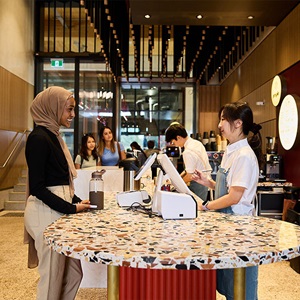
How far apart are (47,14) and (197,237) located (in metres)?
10.7

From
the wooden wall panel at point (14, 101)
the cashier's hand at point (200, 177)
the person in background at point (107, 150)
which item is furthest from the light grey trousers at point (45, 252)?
the wooden wall panel at point (14, 101)

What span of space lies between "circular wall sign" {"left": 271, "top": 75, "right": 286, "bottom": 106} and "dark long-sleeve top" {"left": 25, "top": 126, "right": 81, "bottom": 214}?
4.63 meters

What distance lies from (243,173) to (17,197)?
7590mm

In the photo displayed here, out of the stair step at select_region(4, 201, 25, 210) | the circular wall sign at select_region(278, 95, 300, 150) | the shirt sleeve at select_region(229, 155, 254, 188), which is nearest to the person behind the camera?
the shirt sleeve at select_region(229, 155, 254, 188)

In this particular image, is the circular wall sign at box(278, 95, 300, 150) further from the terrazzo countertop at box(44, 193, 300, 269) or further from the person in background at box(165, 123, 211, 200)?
the terrazzo countertop at box(44, 193, 300, 269)

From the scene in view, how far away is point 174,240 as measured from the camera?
1388 mm

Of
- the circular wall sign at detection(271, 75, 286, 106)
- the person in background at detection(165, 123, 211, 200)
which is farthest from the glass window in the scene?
the person in background at detection(165, 123, 211, 200)

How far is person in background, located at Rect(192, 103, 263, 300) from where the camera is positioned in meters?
1.92

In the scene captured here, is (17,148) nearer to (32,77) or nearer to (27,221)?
(32,77)

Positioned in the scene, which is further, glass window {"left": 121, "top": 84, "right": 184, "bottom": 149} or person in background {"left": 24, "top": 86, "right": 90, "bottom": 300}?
glass window {"left": 121, "top": 84, "right": 184, "bottom": 149}

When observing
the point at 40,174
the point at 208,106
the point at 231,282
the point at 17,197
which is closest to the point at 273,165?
the point at 231,282

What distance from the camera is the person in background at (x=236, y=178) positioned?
1.92m

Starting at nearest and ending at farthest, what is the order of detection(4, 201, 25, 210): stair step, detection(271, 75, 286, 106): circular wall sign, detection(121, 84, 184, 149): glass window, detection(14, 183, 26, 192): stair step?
detection(271, 75, 286, 106): circular wall sign
detection(4, 201, 25, 210): stair step
detection(14, 183, 26, 192): stair step
detection(121, 84, 184, 149): glass window

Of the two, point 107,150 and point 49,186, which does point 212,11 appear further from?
point 49,186
